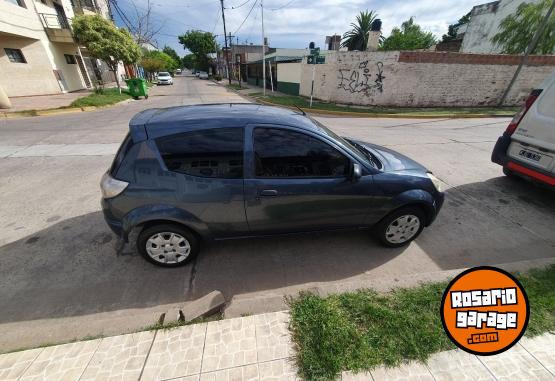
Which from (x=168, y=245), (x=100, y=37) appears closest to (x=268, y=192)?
(x=168, y=245)

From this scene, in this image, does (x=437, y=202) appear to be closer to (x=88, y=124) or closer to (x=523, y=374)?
(x=523, y=374)

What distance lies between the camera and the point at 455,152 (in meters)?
6.56

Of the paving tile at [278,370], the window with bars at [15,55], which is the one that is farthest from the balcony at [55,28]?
the paving tile at [278,370]

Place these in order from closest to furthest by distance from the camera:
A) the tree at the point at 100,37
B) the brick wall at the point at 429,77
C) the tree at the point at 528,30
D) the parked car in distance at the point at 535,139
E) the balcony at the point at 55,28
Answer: the parked car in distance at the point at 535,139, the brick wall at the point at 429,77, the tree at the point at 528,30, the tree at the point at 100,37, the balcony at the point at 55,28

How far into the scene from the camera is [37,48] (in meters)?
15.7

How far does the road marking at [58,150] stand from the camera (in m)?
6.22

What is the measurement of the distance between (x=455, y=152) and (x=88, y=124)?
12.7 m

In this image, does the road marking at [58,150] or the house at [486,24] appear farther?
the house at [486,24]

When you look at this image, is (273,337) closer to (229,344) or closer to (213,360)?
(229,344)

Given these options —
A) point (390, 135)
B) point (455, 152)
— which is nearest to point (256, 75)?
point (390, 135)

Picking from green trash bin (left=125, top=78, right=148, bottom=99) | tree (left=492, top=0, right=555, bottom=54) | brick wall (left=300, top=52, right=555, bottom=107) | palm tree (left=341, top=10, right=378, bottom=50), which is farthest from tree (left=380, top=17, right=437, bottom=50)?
green trash bin (left=125, top=78, right=148, bottom=99)

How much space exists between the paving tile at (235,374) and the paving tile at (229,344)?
0.03 m

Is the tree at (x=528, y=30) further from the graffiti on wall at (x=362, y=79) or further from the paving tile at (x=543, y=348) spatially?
the paving tile at (x=543, y=348)

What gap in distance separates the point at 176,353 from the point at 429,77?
15632mm
